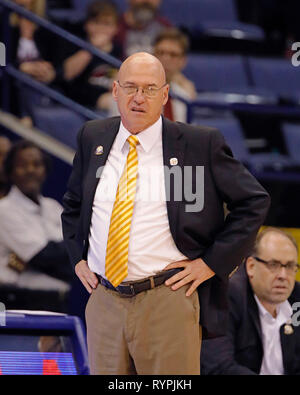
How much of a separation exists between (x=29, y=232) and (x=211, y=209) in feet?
6.21

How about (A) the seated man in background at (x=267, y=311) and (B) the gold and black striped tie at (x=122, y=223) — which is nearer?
(B) the gold and black striped tie at (x=122, y=223)

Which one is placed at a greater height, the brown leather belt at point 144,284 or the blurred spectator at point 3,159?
the blurred spectator at point 3,159

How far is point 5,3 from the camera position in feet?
16.0

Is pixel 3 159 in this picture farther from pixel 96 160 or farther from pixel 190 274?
pixel 190 274

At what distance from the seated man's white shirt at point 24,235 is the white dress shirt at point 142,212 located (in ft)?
5.36

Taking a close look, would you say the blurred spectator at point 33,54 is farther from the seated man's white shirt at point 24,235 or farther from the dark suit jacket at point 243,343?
the dark suit jacket at point 243,343

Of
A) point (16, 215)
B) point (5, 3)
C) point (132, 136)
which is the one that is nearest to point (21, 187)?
point (16, 215)

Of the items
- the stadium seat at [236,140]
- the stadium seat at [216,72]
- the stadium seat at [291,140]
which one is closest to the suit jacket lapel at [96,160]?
the stadium seat at [236,140]

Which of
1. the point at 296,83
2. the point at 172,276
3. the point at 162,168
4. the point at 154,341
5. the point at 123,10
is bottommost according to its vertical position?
the point at 154,341

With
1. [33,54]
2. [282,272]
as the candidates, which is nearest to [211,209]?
[282,272]

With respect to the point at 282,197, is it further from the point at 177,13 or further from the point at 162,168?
the point at 177,13

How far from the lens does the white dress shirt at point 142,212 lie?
2.61 metres
